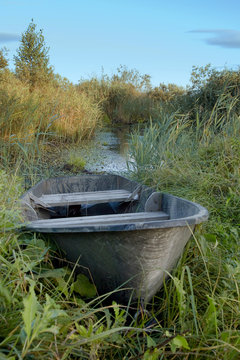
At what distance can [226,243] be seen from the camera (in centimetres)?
281

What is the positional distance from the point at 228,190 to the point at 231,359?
8.38 feet

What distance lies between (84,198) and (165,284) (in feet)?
6.19

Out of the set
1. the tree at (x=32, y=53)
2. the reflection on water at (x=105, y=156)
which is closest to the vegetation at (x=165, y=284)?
the reflection on water at (x=105, y=156)

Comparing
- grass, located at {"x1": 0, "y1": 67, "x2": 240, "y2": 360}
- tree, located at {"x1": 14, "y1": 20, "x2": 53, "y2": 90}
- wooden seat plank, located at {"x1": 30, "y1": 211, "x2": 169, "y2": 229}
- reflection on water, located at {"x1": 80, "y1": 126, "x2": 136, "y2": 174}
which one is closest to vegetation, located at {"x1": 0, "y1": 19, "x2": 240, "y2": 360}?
grass, located at {"x1": 0, "y1": 67, "x2": 240, "y2": 360}

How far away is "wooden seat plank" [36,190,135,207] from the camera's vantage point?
346cm

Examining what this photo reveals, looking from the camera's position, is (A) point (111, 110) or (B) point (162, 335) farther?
(A) point (111, 110)

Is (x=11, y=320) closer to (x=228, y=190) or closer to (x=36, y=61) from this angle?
(x=228, y=190)

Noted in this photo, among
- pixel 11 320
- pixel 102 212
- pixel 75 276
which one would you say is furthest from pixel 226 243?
pixel 11 320

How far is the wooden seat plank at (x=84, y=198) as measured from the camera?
3463mm

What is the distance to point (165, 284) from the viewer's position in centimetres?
186

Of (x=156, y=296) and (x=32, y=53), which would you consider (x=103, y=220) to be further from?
(x=32, y=53)

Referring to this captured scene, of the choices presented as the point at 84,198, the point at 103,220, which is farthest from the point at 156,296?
the point at 84,198

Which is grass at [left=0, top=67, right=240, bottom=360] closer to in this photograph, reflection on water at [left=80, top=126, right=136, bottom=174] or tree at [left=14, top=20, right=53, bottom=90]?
reflection on water at [left=80, top=126, right=136, bottom=174]

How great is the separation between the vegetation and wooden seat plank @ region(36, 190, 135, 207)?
40 cm
